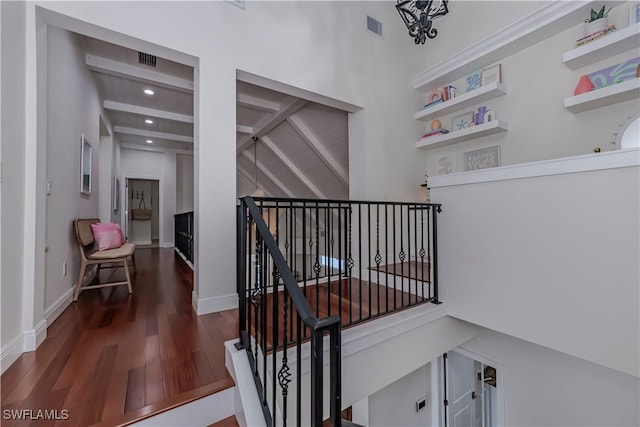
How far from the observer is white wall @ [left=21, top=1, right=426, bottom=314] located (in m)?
2.25

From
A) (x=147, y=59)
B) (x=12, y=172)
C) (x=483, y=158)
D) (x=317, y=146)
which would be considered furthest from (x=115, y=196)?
(x=483, y=158)

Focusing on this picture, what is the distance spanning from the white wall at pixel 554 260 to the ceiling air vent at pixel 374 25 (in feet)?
8.16

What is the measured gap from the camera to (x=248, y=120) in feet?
17.2

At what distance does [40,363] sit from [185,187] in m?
6.72

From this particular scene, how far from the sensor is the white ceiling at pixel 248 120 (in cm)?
354

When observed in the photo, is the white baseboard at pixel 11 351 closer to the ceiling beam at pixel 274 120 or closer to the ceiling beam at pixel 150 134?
the ceiling beam at pixel 274 120

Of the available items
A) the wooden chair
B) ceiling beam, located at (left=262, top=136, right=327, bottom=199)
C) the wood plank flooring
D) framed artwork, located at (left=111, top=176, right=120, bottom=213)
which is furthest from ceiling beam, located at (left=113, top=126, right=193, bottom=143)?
the wood plank flooring

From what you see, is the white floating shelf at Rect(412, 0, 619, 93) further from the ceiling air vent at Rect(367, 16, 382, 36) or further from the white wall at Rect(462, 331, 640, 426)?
the white wall at Rect(462, 331, 640, 426)

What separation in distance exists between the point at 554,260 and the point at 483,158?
1.97 meters

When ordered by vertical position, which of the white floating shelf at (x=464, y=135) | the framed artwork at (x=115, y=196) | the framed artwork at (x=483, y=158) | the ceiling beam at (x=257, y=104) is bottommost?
the framed artwork at (x=115, y=196)

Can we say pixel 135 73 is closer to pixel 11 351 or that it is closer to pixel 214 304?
pixel 214 304

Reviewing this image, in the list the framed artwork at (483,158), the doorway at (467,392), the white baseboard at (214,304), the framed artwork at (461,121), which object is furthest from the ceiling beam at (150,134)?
the doorway at (467,392)

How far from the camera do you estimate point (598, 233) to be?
68.9 inches

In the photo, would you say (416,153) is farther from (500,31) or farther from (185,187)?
(185,187)
